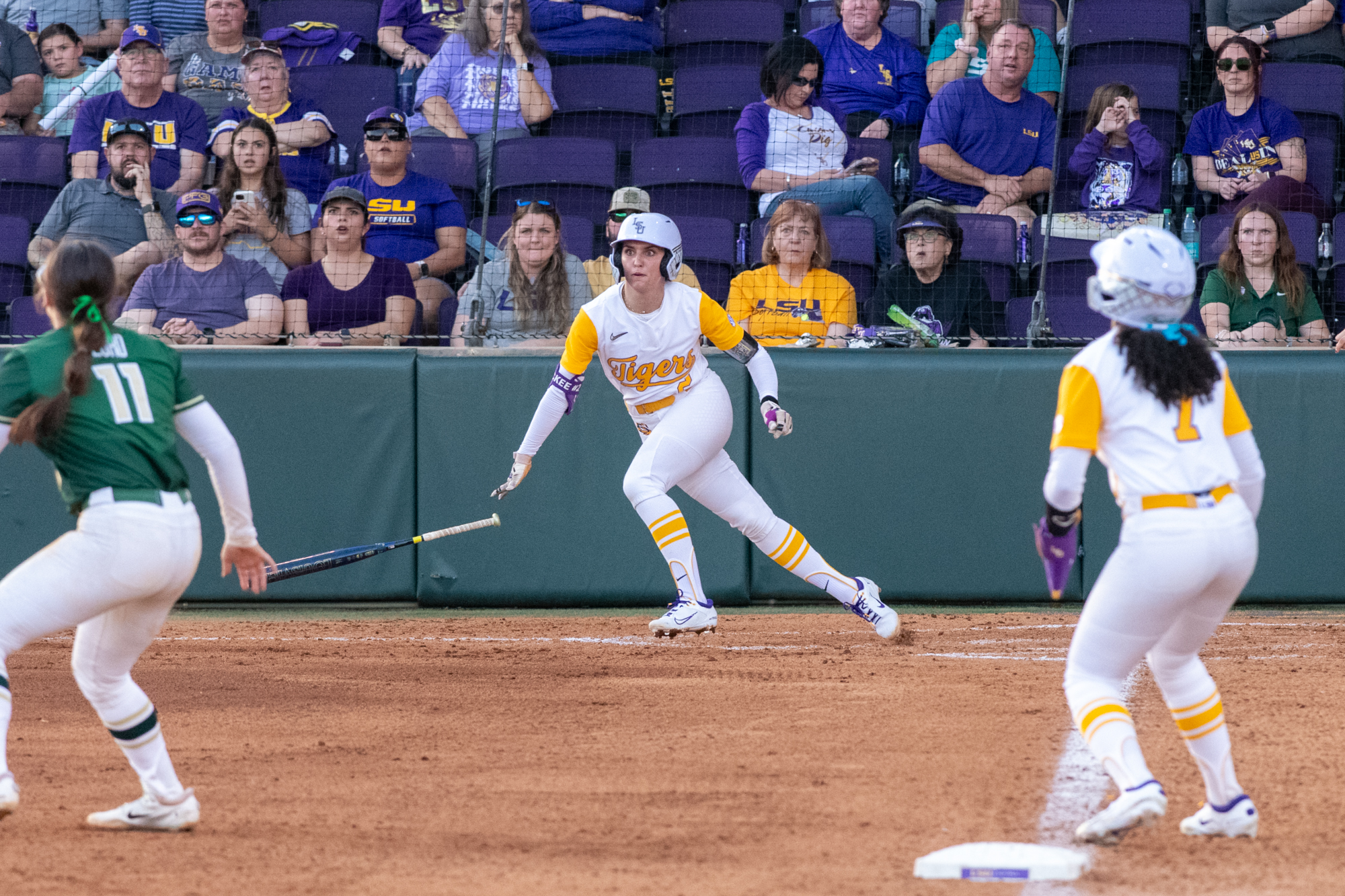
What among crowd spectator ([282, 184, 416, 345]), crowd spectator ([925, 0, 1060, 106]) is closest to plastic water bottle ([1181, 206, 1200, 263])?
crowd spectator ([925, 0, 1060, 106])

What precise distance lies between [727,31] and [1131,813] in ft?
27.9

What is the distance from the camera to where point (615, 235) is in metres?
9.10

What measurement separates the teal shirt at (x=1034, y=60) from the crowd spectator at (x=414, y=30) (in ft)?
11.5

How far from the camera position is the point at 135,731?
3826 mm

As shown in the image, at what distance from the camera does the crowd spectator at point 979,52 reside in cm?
Result: 1005

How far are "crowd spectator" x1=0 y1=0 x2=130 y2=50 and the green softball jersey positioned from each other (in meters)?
8.21

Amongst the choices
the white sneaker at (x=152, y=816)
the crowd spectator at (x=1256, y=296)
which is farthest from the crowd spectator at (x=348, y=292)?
the white sneaker at (x=152, y=816)

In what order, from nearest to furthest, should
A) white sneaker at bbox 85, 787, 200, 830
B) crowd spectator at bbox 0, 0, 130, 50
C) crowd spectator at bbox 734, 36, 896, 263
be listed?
white sneaker at bbox 85, 787, 200, 830, crowd spectator at bbox 734, 36, 896, 263, crowd spectator at bbox 0, 0, 130, 50

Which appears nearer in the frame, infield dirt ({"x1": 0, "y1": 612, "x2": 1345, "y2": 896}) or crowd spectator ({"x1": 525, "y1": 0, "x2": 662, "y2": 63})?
infield dirt ({"x1": 0, "y1": 612, "x2": 1345, "y2": 896})

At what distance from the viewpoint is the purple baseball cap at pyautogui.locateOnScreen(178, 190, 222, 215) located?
8.91 m

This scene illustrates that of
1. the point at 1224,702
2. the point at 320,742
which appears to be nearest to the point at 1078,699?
the point at 1224,702

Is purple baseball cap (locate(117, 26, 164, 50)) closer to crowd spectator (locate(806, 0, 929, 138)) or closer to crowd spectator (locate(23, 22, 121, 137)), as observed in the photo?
crowd spectator (locate(23, 22, 121, 137))

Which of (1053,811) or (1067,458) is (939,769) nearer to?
(1053,811)

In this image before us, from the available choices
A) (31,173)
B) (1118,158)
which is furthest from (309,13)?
(1118,158)
